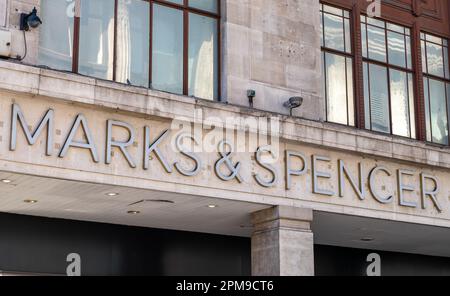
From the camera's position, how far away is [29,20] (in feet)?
52.4

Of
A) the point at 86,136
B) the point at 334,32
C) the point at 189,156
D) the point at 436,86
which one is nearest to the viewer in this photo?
the point at 86,136

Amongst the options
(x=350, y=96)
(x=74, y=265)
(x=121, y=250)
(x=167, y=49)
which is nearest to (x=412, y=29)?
(x=350, y=96)

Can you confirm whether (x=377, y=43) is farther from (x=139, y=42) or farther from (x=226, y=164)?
(x=139, y=42)

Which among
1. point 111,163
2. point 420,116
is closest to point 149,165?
point 111,163

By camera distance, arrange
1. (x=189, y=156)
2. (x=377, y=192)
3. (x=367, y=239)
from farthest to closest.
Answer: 1. (x=367, y=239)
2. (x=377, y=192)
3. (x=189, y=156)

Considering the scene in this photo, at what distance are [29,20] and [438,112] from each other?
10.9 metres

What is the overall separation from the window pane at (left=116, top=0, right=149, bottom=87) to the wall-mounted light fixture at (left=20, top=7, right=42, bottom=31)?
2.01 m

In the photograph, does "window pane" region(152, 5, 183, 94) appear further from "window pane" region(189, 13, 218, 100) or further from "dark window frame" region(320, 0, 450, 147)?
"dark window frame" region(320, 0, 450, 147)

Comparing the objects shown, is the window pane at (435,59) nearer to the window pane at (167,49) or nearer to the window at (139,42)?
the window at (139,42)

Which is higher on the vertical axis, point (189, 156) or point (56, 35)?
point (56, 35)

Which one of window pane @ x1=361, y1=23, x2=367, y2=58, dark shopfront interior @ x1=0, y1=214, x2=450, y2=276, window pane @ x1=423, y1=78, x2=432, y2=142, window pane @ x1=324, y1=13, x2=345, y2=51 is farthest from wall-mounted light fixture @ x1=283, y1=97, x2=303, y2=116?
window pane @ x1=423, y1=78, x2=432, y2=142

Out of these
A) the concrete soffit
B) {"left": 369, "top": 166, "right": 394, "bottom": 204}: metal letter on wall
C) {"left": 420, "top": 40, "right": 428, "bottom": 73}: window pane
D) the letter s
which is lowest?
the letter s

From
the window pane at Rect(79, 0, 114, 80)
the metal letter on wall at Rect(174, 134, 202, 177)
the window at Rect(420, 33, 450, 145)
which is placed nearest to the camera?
the metal letter on wall at Rect(174, 134, 202, 177)

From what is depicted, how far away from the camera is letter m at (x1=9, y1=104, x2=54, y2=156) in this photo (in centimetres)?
1502
